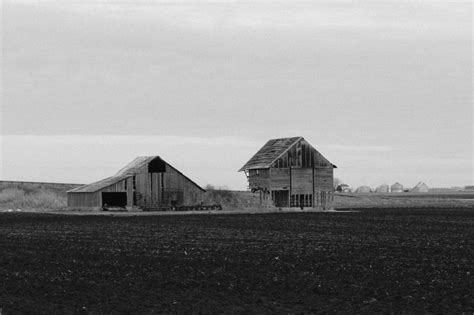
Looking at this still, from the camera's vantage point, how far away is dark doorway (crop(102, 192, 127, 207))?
7531 centimetres

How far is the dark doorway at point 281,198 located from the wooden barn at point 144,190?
722cm

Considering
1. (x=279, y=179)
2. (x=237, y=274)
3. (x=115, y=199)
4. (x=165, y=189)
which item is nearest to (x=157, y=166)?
(x=165, y=189)

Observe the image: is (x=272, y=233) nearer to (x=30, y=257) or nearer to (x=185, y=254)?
(x=185, y=254)

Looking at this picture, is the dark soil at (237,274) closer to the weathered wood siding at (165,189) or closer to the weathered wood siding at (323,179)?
the weathered wood siding at (165,189)

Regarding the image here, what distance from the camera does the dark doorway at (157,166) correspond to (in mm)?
74275

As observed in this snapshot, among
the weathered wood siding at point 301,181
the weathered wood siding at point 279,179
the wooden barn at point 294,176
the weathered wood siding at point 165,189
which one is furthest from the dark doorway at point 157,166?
the weathered wood siding at point 301,181

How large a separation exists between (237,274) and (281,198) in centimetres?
5870

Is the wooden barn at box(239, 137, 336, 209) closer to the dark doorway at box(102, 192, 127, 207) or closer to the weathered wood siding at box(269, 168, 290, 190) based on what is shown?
the weathered wood siding at box(269, 168, 290, 190)

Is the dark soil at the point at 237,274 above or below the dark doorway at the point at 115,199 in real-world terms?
below

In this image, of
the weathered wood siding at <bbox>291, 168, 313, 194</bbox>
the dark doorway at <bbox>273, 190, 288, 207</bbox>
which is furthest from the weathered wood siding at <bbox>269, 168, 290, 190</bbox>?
the dark doorway at <bbox>273, 190, 288, 207</bbox>

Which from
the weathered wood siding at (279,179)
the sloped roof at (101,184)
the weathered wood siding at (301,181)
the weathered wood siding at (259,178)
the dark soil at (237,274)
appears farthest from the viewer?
the weathered wood siding at (301,181)

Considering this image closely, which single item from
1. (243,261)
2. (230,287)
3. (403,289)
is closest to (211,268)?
(243,261)

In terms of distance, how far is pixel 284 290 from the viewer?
17.6 m

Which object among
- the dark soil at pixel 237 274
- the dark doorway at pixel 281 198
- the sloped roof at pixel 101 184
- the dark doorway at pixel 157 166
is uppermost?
the dark doorway at pixel 157 166
